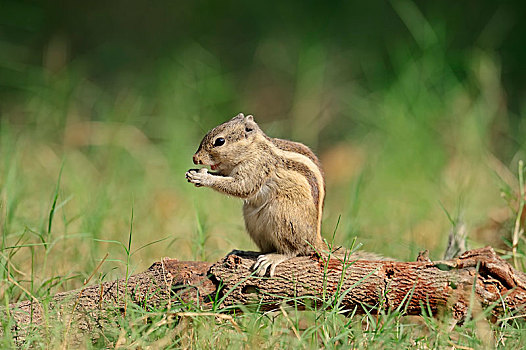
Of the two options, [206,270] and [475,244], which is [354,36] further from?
[206,270]

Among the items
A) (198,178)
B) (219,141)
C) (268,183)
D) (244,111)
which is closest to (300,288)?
(268,183)

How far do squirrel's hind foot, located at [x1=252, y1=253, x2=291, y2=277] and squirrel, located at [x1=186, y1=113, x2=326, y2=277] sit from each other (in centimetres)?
2

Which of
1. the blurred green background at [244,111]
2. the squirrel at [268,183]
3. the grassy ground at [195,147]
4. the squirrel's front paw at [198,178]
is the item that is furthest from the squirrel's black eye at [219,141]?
the blurred green background at [244,111]

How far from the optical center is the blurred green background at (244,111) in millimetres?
4992

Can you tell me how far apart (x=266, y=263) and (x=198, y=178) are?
22.5 inches

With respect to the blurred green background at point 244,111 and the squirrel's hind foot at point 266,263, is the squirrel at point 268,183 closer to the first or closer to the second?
the squirrel's hind foot at point 266,263

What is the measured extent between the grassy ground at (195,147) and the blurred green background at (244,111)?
2 cm

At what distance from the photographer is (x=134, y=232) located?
5.09 meters

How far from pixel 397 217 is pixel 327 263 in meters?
2.43

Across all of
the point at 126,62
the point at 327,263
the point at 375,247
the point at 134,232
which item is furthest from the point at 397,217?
the point at 126,62

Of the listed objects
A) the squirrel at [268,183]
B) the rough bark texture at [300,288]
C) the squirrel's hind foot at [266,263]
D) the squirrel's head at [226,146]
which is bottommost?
the rough bark texture at [300,288]

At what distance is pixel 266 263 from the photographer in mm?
3346

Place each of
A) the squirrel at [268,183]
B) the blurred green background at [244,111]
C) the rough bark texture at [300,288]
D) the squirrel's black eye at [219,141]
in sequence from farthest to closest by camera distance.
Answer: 1. the blurred green background at [244,111]
2. the squirrel's black eye at [219,141]
3. the squirrel at [268,183]
4. the rough bark texture at [300,288]

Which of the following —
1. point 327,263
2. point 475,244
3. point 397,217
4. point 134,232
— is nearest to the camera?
point 327,263
